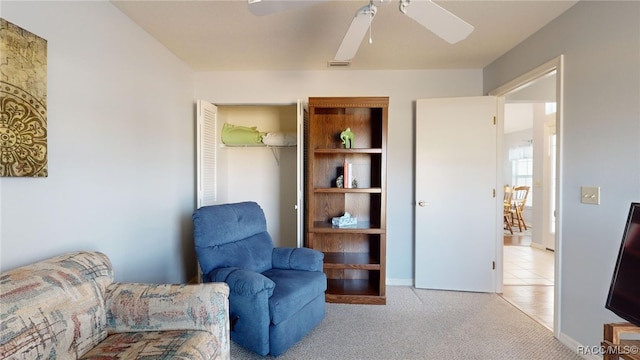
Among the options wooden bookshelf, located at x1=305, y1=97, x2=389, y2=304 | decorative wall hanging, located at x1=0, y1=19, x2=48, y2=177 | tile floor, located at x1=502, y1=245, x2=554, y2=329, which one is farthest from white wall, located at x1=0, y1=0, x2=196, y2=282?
tile floor, located at x1=502, y1=245, x2=554, y2=329

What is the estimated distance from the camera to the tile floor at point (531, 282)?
2.68 m

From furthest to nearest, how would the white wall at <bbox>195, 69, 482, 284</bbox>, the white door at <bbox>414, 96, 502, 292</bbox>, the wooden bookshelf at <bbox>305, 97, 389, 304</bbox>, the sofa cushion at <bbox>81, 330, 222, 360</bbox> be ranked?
the white wall at <bbox>195, 69, 482, 284</bbox> < the white door at <bbox>414, 96, 502, 292</bbox> < the wooden bookshelf at <bbox>305, 97, 389, 304</bbox> < the sofa cushion at <bbox>81, 330, 222, 360</bbox>

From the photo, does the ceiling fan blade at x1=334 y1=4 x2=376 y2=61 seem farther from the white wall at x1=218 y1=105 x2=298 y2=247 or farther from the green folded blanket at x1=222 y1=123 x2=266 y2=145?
the white wall at x1=218 y1=105 x2=298 y2=247

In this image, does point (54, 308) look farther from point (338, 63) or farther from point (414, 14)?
point (338, 63)

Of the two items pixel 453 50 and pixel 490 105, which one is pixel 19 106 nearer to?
pixel 453 50

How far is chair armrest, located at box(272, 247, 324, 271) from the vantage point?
2.41 metres

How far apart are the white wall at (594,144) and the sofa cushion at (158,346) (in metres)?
2.35

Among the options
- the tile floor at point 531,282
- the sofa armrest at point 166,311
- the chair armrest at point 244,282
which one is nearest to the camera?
the sofa armrest at point 166,311

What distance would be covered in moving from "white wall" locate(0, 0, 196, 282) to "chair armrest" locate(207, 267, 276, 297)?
83 cm

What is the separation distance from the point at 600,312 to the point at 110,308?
287 centimetres

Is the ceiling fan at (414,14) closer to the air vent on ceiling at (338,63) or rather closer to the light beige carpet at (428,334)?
the air vent on ceiling at (338,63)

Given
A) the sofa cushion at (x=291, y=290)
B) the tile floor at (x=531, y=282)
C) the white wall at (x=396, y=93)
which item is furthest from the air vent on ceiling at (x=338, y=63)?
the tile floor at (x=531, y=282)

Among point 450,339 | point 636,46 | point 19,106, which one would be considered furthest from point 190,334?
point 636,46

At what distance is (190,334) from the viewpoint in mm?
1388
